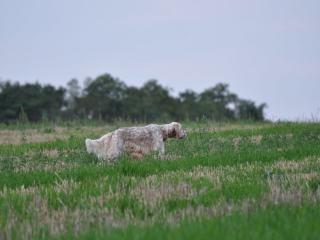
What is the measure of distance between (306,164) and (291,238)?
16.5 ft

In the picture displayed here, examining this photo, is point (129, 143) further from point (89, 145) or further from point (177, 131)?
point (177, 131)

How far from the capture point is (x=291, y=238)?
477cm

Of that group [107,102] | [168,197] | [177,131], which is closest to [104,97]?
[107,102]

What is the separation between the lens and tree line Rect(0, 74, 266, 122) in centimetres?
6166

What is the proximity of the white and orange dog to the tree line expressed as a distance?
157 ft

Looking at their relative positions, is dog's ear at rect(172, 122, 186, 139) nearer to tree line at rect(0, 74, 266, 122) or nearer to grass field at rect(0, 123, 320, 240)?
grass field at rect(0, 123, 320, 240)

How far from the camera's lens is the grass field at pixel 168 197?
5293mm

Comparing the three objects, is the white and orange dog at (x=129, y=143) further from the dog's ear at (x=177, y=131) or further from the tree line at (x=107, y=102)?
the tree line at (x=107, y=102)

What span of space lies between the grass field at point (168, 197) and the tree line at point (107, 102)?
50.1 m

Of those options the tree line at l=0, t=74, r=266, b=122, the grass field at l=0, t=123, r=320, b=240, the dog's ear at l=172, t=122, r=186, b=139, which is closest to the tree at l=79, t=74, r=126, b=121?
the tree line at l=0, t=74, r=266, b=122

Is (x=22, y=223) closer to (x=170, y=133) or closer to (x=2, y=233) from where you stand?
(x=2, y=233)

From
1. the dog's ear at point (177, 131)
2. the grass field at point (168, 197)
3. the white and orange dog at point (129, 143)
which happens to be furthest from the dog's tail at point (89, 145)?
the dog's ear at point (177, 131)

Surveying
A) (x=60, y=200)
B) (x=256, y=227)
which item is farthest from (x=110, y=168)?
(x=256, y=227)

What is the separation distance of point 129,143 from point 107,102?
53.0 m
